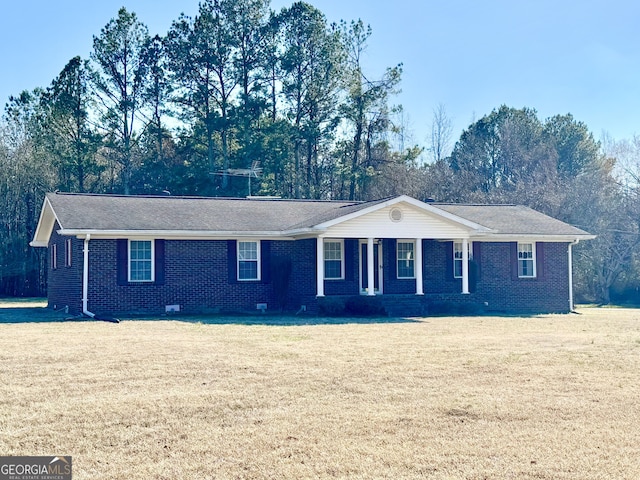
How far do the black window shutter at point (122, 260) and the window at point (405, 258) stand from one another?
8737 mm

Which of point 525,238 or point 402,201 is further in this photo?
point 525,238

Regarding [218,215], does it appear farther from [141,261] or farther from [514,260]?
[514,260]

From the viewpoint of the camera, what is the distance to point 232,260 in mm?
22781

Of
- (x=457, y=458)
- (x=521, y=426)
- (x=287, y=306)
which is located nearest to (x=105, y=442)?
(x=457, y=458)

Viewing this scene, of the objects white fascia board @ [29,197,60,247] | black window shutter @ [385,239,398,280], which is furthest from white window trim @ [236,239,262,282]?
white fascia board @ [29,197,60,247]

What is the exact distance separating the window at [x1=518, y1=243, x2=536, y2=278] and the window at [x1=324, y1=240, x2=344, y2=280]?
21.5ft

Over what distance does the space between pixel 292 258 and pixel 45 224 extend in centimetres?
909

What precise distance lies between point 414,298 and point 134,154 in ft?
80.3

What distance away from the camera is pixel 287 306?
76.7 feet

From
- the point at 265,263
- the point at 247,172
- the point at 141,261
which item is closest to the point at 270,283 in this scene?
the point at 265,263

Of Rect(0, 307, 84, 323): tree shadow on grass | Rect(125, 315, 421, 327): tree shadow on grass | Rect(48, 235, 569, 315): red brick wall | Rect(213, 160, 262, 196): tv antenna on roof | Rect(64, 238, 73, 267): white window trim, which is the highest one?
Rect(213, 160, 262, 196): tv antenna on roof

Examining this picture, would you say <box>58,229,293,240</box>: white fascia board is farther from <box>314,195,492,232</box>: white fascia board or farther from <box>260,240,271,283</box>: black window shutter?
<box>314,195,492,232</box>: white fascia board

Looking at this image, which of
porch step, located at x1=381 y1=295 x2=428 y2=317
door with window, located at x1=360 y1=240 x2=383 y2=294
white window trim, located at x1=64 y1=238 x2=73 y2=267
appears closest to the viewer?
white window trim, located at x1=64 y1=238 x2=73 y2=267

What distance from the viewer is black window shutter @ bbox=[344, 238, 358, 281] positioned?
942 inches
